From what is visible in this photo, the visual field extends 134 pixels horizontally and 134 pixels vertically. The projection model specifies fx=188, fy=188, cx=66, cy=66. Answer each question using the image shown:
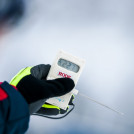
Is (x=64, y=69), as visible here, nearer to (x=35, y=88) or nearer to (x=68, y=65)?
(x=68, y=65)

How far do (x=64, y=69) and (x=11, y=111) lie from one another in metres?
0.27

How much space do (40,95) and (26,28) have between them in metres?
0.61

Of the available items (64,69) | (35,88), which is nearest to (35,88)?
(35,88)

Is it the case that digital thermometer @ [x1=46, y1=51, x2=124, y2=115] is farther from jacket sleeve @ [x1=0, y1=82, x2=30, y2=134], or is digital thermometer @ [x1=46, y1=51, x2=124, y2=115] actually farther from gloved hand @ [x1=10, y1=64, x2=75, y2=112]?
jacket sleeve @ [x1=0, y1=82, x2=30, y2=134]

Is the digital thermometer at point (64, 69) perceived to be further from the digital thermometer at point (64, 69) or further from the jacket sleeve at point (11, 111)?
the jacket sleeve at point (11, 111)

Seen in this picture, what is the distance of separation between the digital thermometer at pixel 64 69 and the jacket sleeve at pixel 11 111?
0.22 meters

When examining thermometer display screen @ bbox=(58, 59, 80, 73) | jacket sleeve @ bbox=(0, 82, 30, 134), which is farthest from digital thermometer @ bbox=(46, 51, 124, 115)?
jacket sleeve @ bbox=(0, 82, 30, 134)

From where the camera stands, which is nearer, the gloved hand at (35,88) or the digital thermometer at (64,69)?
the gloved hand at (35,88)

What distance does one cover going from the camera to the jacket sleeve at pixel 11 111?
0.27 m

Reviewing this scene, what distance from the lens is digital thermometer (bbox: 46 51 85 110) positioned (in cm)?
51

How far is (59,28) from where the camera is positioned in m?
0.85

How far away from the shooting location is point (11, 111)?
268 mm

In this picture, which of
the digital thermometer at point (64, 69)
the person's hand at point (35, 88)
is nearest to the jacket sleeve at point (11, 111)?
the person's hand at point (35, 88)

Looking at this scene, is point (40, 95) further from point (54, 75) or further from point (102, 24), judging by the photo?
point (102, 24)
